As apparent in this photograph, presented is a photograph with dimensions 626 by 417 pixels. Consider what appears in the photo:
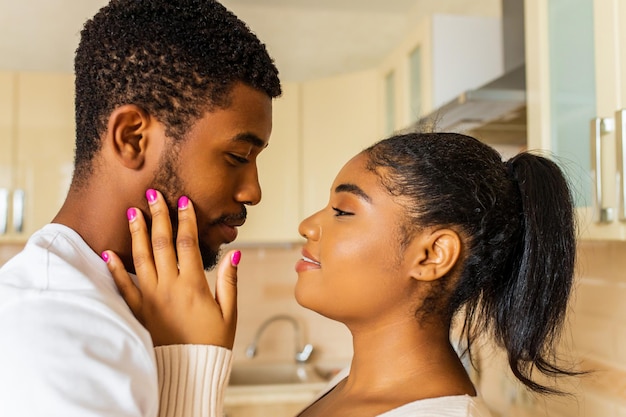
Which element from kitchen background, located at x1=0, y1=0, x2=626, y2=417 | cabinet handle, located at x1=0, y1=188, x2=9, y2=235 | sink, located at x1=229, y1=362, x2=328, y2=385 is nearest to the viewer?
kitchen background, located at x1=0, y1=0, x2=626, y2=417

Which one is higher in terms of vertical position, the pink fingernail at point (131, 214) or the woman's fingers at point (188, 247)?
the pink fingernail at point (131, 214)

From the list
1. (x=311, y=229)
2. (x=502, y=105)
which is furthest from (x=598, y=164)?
(x=311, y=229)

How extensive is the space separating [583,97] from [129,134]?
2.91 ft

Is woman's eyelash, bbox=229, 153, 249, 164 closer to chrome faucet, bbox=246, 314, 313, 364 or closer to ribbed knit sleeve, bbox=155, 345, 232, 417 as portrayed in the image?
ribbed knit sleeve, bbox=155, 345, 232, 417

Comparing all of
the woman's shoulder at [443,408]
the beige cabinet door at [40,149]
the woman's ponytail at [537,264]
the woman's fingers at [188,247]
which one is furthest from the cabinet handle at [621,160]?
the beige cabinet door at [40,149]

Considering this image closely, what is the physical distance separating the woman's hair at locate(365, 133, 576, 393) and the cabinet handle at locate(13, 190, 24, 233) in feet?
6.66

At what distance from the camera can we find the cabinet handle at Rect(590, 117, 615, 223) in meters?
1.15

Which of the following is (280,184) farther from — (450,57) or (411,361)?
(411,361)

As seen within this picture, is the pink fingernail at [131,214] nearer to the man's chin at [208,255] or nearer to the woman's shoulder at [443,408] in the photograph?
the man's chin at [208,255]

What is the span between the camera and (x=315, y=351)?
3180 mm

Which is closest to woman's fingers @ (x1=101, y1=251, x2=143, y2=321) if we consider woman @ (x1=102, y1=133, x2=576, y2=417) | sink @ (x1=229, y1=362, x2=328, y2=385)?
woman @ (x1=102, y1=133, x2=576, y2=417)

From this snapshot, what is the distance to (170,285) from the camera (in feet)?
2.57

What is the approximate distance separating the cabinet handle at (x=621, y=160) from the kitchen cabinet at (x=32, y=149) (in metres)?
2.14

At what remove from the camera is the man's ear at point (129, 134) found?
0.77 metres
